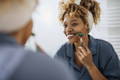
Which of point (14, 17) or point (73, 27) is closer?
point (14, 17)

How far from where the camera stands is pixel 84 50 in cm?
155

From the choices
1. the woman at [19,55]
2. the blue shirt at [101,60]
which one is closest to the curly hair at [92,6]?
the blue shirt at [101,60]

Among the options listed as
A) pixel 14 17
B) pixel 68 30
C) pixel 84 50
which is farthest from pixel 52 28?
pixel 14 17

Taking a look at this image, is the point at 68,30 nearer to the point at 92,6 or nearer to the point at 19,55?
the point at 92,6

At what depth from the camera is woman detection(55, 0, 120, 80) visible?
4.95 ft

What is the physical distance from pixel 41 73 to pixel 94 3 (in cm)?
124

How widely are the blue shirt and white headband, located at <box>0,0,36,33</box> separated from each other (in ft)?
3.33

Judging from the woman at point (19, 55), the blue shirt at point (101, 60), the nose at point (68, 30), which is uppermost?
the woman at point (19, 55)

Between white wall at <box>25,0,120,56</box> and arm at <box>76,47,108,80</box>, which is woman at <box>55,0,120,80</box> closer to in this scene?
arm at <box>76,47,108,80</box>

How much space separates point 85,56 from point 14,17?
1.03 metres

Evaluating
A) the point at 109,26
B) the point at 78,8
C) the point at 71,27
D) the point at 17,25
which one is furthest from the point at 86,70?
the point at 17,25

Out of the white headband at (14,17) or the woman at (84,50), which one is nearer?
the white headband at (14,17)

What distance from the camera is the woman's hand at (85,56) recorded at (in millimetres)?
1508

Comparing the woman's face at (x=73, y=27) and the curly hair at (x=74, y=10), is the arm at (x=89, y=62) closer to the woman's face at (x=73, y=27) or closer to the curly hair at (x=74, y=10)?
the woman's face at (x=73, y=27)
